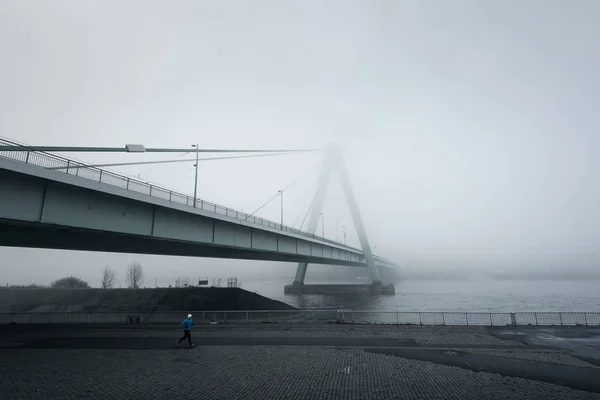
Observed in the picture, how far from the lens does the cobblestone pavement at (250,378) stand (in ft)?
36.9

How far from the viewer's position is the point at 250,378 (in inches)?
505

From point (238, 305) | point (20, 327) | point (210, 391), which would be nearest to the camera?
point (210, 391)

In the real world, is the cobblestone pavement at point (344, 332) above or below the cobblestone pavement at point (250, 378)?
above

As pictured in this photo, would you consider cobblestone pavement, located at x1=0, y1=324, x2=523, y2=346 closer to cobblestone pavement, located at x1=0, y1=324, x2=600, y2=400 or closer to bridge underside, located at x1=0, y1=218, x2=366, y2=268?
cobblestone pavement, located at x1=0, y1=324, x2=600, y2=400

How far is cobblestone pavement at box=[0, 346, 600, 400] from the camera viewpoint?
11242mm

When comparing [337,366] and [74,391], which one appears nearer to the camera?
[74,391]

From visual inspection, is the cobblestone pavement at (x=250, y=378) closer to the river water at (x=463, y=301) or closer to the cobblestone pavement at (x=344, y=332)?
the cobblestone pavement at (x=344, y=332)

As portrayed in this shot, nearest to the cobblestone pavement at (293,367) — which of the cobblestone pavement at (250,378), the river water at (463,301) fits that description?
the cobblestone pavement at (250,378)

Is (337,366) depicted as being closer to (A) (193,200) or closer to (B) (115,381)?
(B) (115,381)

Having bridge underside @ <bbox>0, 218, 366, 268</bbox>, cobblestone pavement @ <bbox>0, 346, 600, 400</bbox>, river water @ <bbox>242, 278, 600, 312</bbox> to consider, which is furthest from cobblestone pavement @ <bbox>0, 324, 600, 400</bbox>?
river water @ <bbox>242, 278, 600, 312</bbox>

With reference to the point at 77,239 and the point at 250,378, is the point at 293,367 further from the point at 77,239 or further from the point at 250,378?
the point at 77,239

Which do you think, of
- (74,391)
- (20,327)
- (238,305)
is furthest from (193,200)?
A: (238,305)

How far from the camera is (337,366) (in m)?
14.1

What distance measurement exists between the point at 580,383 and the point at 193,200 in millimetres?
26837
